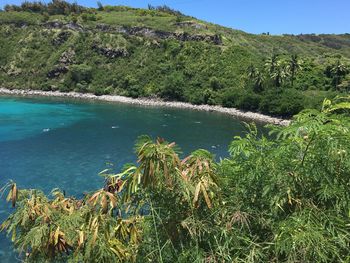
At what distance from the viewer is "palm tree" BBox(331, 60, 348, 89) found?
99000 millimetres

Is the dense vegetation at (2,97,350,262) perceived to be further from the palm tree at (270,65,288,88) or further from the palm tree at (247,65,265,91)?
the palm tree at (247,65,265,91)

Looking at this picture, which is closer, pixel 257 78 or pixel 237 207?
pixel 237 207

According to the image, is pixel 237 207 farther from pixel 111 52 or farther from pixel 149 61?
pixel 111 52

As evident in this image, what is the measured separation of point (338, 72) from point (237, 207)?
10338 centimetres

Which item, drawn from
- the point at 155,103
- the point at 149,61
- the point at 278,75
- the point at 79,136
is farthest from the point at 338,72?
the point at 79,136

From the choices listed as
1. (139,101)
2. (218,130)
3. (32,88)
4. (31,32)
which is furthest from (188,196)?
(31,32)

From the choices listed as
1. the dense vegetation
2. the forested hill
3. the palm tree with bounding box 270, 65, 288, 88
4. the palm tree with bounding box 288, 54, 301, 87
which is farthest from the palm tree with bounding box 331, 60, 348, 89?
the dense vegetation

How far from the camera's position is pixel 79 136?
66.2 m

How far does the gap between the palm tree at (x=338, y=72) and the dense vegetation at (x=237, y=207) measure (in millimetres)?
101016

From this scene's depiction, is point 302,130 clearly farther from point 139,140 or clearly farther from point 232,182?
point 139,140

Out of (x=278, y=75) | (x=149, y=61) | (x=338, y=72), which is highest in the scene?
(x=338, y=72)

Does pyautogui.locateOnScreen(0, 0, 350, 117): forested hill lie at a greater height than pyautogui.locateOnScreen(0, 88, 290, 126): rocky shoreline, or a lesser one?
greater

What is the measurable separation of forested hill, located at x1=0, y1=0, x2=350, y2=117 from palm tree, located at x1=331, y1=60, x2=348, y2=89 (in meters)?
0.25

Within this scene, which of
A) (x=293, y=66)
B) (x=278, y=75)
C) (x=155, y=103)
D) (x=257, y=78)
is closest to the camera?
(x=278, y=75)
